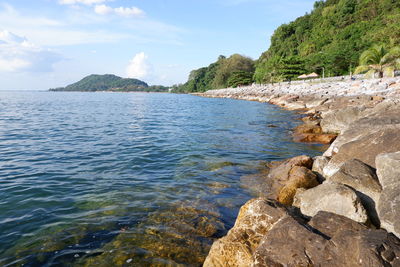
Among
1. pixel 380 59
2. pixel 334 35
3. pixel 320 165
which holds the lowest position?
pixel 320 165

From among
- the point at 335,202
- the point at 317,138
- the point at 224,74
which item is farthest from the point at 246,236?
the point at 224,74

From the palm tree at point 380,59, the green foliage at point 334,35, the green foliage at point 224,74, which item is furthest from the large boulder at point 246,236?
the green foliage at point 224,74

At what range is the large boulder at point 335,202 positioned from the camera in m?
4.41

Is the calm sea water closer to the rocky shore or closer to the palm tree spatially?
the rocky shore

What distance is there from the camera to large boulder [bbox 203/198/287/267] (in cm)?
393

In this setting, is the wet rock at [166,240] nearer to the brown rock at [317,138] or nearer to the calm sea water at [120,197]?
the calm sea water at [120,197]

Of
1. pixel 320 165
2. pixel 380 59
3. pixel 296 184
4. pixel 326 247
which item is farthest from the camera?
pixel 380 59

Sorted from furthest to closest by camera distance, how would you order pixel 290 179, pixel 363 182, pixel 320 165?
1. pixel 320 165
2. pixel 290 179
3. pixel 363 182

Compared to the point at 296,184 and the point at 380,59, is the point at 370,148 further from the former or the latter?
the point at 380,59

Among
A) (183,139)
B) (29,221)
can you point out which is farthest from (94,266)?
(183,139)

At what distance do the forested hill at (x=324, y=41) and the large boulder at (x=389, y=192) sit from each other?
165 feet

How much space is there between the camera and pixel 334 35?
82688 mm

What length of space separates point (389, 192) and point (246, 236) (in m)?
2.46

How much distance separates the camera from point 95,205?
671cm
